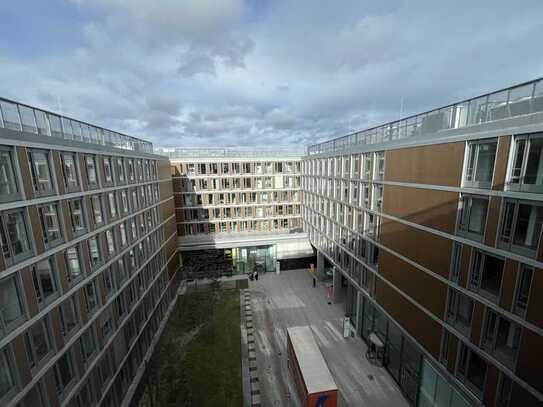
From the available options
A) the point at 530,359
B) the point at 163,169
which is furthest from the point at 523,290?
the point at 163,169

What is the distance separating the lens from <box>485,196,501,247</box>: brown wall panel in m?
10.5

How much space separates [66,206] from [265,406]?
17708mm

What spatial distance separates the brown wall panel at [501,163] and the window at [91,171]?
70.5ft

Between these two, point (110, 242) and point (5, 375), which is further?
point (110, 242)

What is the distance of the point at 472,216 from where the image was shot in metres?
11.9

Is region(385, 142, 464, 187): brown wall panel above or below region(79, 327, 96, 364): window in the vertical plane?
above

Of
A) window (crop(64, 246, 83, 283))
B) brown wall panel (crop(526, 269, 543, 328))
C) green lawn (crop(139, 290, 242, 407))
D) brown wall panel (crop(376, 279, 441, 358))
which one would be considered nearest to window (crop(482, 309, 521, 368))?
brown wall panel (crop(526, 269, 543, 328))

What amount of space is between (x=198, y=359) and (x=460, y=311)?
1938cm

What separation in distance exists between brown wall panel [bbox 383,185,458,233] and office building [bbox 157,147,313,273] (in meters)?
22.9

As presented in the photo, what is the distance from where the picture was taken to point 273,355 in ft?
70.6

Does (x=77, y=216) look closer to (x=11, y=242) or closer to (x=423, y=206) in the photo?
(x=11, y=242)

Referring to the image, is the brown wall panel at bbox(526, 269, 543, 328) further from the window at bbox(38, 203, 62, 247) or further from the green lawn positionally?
the window at bbox(38, 203, 62, 247)

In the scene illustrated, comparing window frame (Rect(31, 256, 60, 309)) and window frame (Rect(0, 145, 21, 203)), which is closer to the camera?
window frame (Rect(0, 145, 21, 203))

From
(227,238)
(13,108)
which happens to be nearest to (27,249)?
(13,108)
